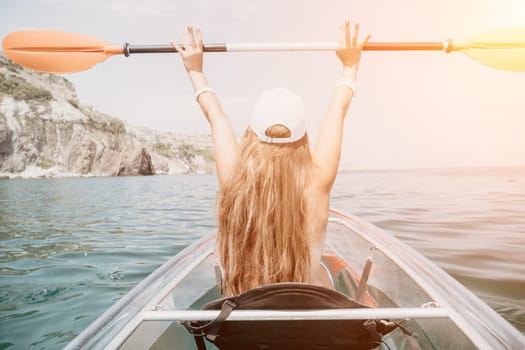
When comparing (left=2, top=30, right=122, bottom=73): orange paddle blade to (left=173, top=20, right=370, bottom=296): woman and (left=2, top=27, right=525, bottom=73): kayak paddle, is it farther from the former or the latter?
(left=173, top=20, right=370, bottom=296): woman

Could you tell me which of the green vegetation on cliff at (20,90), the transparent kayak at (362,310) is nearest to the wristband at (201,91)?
the transparent kayak at (362,310)

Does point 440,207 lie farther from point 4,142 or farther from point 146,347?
point 4,142

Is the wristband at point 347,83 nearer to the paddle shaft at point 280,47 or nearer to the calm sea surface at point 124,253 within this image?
the paddle shaft at point 280,47

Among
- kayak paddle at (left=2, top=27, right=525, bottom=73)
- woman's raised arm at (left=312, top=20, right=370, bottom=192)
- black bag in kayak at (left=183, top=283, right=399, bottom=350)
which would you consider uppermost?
kayak paddle at (left=2, top=27, right=525, bottom=73)

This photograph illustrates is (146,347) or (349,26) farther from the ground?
(349,26)

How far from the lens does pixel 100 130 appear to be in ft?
236

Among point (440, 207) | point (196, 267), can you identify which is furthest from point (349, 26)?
point (440, 207)

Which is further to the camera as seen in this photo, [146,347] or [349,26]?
[349,26]

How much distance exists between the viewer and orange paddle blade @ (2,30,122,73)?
128 inches

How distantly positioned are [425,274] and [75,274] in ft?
15.5

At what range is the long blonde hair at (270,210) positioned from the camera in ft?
5.09

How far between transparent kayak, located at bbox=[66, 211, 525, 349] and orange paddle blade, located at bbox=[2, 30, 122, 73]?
5.88 feet

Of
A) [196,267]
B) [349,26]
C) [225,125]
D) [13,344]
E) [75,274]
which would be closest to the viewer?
[225,125]

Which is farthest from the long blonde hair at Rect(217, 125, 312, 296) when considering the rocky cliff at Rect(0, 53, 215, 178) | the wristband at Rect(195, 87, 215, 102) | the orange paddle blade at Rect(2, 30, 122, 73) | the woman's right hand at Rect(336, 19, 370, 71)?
the rocky cliff at Rect(0, 53, 215, 178)
